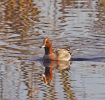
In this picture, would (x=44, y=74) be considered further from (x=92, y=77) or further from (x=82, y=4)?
(x=82, y=4)

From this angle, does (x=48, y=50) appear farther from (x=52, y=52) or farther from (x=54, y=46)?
(x=54, y=46)

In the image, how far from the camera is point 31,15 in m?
19.5

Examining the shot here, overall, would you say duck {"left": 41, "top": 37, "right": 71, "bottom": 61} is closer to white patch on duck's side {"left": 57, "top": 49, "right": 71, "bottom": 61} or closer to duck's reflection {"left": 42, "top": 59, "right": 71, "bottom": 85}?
white patch on duck's side {"left": 57, "top": 49, "right": 71, "bottom": 61}

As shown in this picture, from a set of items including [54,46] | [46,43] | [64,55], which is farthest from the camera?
[54,46]

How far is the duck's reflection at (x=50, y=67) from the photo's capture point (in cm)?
1297

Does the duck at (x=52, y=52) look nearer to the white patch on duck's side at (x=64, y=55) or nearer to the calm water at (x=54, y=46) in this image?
the white patch on duck's side at (x=64, y=55)

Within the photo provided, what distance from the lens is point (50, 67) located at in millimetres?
14383

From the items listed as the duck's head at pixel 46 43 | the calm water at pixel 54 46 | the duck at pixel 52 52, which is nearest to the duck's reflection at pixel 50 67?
the calm water at pixel 54 46

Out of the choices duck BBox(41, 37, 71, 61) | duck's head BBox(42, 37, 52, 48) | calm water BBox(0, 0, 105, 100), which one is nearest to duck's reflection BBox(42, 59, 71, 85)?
calm water BBox(0, 0, 105, 100)

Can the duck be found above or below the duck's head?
below

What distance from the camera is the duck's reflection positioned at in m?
13.0

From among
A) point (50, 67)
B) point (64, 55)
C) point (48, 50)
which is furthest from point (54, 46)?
point (50, 67)

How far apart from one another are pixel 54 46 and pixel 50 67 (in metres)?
2.12

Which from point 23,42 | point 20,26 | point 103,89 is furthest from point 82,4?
point 103,89
